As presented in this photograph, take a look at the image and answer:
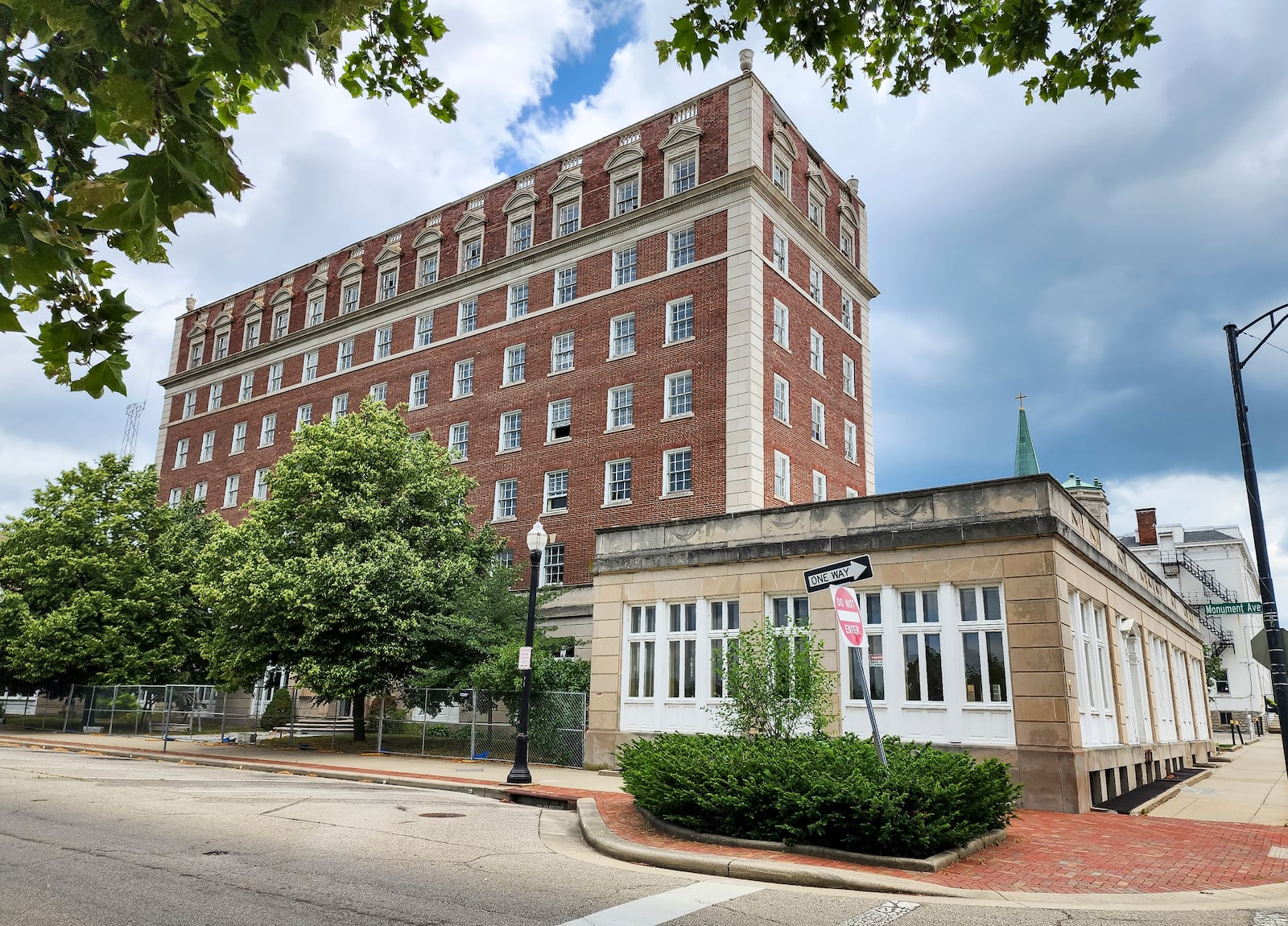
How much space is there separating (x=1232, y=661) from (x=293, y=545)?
2989 inches

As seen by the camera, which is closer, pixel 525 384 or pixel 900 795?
pixel 900 795

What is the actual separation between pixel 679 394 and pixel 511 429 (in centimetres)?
833

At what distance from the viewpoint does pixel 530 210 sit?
3944 cm

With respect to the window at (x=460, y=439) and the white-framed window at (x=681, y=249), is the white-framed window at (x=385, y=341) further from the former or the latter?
the white-framed window at (x=681, y=249)

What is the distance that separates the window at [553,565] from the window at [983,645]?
1916 centimetres

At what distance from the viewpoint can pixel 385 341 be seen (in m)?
44.2

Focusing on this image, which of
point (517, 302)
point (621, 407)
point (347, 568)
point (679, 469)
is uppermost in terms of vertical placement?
point (517, 302)

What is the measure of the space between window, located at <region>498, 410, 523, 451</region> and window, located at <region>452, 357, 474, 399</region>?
8.73 ft

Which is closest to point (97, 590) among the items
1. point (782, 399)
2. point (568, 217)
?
point (568, 217)

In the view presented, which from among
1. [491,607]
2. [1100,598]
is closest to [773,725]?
[1100,598]

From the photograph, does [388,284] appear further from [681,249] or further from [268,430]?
[681,249]

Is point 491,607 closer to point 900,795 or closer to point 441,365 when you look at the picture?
point 441,365

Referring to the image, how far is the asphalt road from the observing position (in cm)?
744

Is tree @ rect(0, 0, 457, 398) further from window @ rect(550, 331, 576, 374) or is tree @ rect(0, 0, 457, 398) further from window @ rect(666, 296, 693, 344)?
window @ rect(550, 331, 576, 374)
